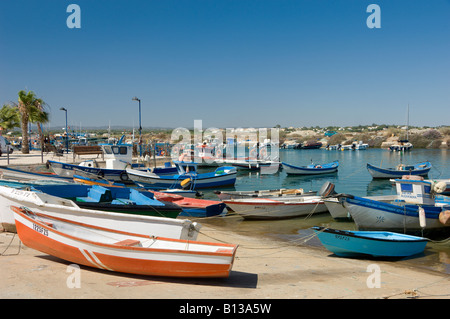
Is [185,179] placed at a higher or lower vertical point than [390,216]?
higher

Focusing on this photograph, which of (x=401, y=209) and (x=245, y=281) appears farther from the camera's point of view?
(x=401, y=209)

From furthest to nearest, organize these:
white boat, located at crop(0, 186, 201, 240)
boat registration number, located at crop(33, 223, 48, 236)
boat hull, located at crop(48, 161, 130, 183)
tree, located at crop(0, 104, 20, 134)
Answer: tree, located at crop(0, 104, 20, 134), boat hull, located at crop(48, 161, 130, 183), white boat, located at crop(0, 186, 201, 240), boat registration number, located at crop(33, 223, 48, 236)

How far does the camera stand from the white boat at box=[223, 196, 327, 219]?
59.4ft

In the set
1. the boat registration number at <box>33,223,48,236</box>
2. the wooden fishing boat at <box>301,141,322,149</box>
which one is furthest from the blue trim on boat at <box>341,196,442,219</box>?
the wooden fishing boat at <box>301,141,322,149</box>

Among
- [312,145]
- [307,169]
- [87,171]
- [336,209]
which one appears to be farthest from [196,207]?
[312,145]

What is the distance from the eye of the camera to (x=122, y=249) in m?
7.43

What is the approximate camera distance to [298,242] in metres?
14.4

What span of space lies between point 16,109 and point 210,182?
91.6 ft

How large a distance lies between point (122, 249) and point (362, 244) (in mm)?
7585

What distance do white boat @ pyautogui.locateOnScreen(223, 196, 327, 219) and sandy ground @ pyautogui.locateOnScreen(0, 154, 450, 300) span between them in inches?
262

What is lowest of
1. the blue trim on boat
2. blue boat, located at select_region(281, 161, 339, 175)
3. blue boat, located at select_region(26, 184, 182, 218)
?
blue boat, located at select_region(281, 161, 339, 175)

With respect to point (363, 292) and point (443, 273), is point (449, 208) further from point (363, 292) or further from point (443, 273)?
point (363, 292)

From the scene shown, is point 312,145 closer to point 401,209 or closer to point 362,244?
point 401,209

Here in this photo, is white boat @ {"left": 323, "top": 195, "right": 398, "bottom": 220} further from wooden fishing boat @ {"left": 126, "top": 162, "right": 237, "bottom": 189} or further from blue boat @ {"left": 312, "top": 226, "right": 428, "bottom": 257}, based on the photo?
wooden fishing boat @ {"left": 126, "top": 162, "right": 237, "bottom": 189}
